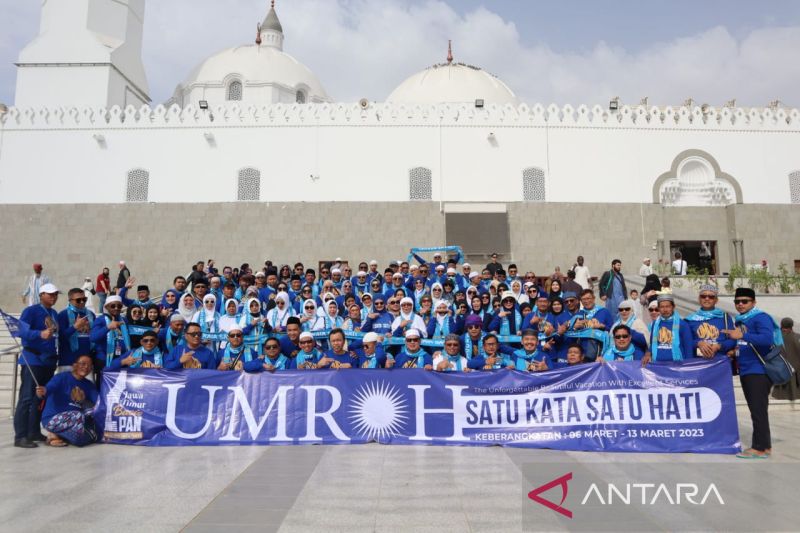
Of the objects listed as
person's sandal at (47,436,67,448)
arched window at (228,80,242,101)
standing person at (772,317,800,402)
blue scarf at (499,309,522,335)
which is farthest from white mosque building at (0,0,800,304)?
person's sandal at (47,436,67,448)

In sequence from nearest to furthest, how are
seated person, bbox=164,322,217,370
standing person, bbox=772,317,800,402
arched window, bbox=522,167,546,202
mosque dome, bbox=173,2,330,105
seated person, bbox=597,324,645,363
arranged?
seated person, bbox=597,324,645,363 → seated person, bbox=164,322,217,370 → standing person, bbox=772,317,800,402 → arched window, bbox=522,167,546,202 → mosque dome, bbox=173,2,330,105

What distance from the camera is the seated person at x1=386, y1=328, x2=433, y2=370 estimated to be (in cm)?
664

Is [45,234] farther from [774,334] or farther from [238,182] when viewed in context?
[774,334]

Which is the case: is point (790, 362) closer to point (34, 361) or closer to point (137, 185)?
point (34, 361)

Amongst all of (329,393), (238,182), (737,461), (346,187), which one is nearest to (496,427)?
(329,393)

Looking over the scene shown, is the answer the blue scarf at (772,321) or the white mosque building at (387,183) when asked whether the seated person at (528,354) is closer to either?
the blue scarf at (772,321)

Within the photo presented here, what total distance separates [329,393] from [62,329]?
119 inches

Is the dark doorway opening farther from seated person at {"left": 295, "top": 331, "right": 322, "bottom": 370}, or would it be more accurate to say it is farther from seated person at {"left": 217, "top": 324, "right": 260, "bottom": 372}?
seated person at {"left": 217, "top": 324, "right": 260, "bottom": 372}

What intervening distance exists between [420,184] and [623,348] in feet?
41.0

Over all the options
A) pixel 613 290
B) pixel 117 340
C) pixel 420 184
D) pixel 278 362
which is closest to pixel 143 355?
pixel 117 340

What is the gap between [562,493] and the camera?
4.15 metres

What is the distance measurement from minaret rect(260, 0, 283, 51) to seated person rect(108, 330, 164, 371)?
25.4 meters

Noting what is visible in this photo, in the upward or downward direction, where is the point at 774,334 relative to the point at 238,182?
downward

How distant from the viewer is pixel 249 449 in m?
5.67
